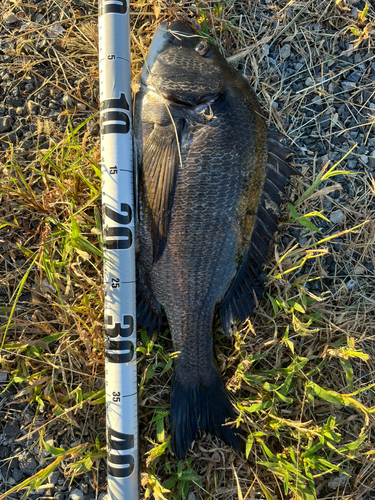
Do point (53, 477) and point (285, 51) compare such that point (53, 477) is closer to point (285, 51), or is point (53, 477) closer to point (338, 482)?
point (338, 482)

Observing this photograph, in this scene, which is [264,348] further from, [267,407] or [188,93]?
[188,93]

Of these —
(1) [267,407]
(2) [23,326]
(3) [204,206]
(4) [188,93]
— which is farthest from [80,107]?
Answer: (1) [267,407]

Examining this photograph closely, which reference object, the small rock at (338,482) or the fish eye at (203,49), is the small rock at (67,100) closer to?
the fish eye at (203,49)

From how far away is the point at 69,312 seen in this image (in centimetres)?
224

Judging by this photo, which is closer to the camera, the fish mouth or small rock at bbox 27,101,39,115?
the fish mouth

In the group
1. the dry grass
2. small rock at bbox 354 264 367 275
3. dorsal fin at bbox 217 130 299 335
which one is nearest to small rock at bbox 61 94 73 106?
the dry grass

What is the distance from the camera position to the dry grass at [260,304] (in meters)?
2.19

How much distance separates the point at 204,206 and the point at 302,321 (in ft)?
3.54

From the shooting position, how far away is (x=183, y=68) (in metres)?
2.01

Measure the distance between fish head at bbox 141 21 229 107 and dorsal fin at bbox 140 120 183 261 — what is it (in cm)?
19

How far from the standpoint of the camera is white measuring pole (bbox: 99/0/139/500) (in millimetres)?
2029

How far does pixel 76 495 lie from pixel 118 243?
1656 mm

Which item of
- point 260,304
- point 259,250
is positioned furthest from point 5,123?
point 260,304

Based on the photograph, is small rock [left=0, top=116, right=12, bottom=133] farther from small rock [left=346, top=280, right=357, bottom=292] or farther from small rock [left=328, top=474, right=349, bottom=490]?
small rock [left=328, top=474, right=349, bottom=490]
